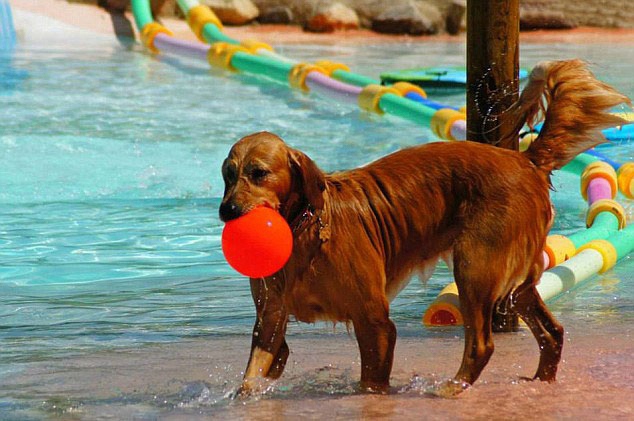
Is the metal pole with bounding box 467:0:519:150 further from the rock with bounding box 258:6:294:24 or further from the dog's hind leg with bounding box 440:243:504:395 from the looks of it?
the rock with bounding box 258:6:294:24

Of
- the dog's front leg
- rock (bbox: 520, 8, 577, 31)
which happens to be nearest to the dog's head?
the dog's front leg

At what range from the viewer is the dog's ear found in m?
4.07

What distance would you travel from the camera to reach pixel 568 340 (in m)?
5.09

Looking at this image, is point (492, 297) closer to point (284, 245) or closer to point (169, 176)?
point (284, 245)

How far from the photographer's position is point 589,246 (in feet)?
20.7

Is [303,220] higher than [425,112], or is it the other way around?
[303,220]

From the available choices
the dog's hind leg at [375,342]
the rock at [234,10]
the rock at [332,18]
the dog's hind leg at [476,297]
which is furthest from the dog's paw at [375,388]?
the rock at [332,18]

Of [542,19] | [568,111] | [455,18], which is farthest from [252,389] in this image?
[542,19]

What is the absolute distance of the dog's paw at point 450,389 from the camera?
4.30 metres

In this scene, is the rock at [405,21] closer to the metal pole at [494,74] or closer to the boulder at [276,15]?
the boulder at [276,15]

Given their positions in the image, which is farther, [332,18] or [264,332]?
[332,18]

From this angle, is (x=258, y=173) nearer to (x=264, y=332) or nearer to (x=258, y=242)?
(x=258, y=242)

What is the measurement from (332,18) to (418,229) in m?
14.8

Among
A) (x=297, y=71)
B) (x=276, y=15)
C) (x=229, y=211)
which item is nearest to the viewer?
(x=229, y=211)
